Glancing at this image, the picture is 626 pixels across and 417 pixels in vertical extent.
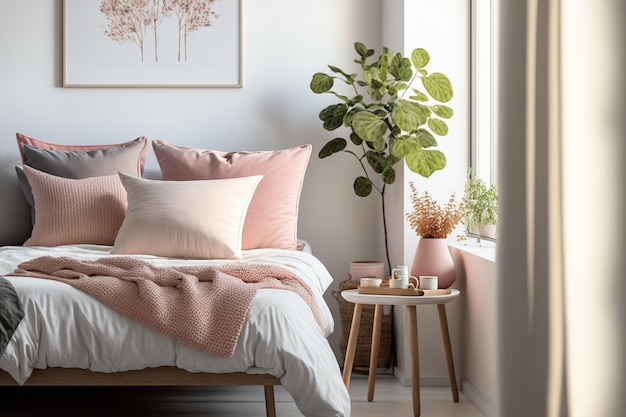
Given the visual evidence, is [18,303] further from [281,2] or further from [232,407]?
[281,2]

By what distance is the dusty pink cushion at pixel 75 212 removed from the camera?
363cm

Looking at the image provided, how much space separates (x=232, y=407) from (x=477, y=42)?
6.53 feet

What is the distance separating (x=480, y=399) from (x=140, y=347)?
1588 millimetres

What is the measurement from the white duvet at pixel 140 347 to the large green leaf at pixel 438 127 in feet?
5.16

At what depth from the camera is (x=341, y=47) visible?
14.3 ft

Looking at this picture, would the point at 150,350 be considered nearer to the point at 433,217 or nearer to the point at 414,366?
the point at 414,366

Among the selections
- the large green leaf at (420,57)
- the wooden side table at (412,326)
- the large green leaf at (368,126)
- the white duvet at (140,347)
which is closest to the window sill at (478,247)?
the wooden side table at (412,326)

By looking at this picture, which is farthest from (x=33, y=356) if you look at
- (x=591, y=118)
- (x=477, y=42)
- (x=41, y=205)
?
(x=477, y=42)

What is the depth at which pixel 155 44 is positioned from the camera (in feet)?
14.2

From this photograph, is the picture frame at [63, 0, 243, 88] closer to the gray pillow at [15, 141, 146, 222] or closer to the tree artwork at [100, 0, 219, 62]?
the tree artwork at [100, 0, 219, 62]

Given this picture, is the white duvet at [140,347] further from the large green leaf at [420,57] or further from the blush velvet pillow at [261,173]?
the large green leaf at [420,57]

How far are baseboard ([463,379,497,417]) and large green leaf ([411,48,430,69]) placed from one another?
1.45 metres

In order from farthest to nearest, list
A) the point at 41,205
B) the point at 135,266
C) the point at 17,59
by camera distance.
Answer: the point at 17,59 → the point at 41,205 → the point at 135,266

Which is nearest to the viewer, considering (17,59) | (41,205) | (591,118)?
(591,118)
